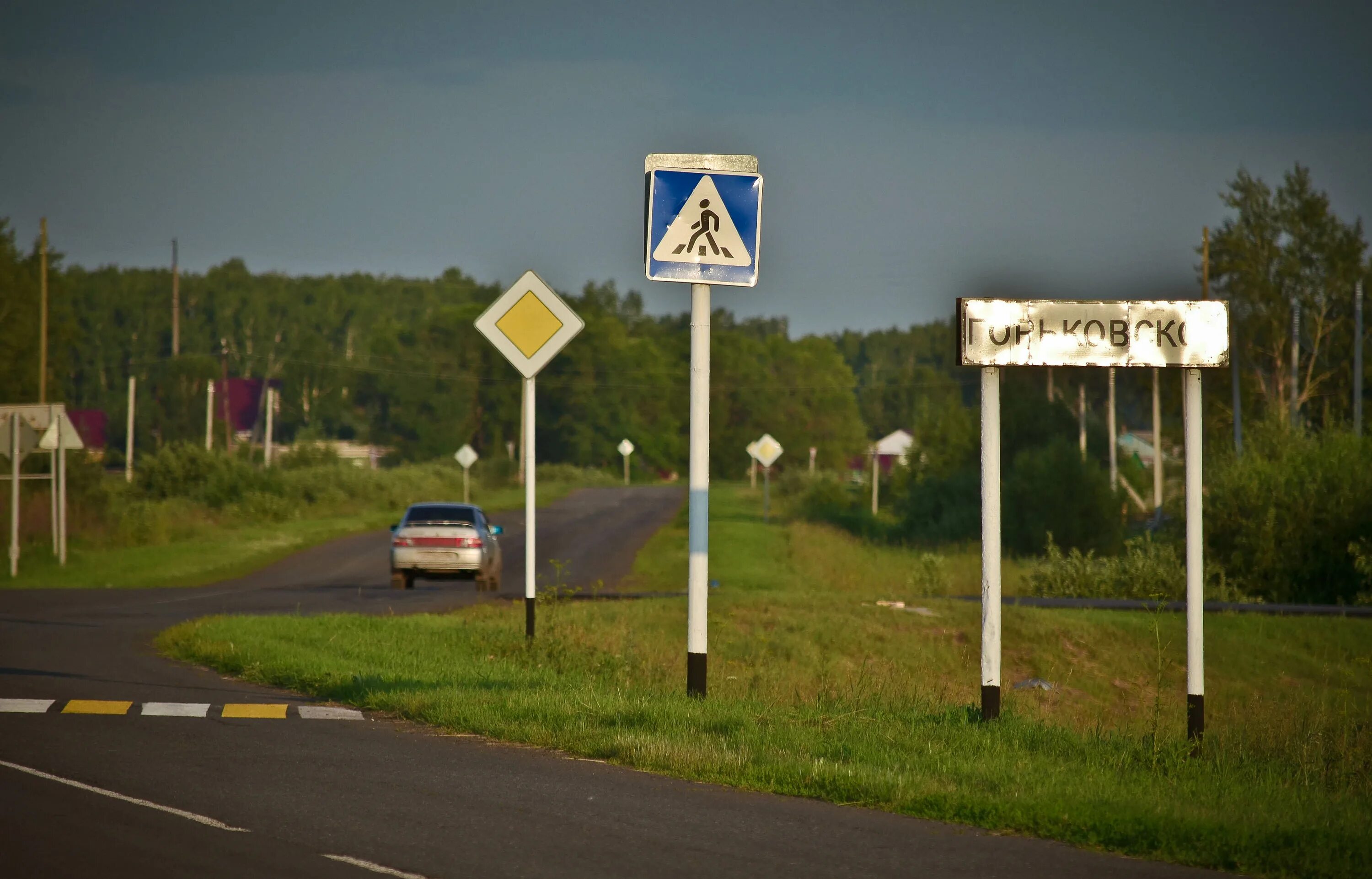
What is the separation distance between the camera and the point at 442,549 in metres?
28.6

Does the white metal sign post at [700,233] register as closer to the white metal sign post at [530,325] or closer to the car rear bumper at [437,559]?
the white metal sign post at [530,325]

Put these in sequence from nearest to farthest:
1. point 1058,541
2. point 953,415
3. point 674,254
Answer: point 674,254 < point 1058,541 < point 953,415

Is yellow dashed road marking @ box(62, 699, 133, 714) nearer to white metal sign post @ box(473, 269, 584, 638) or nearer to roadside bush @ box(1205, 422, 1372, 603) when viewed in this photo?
white metal sign post @ box(473, 269, 584, 638)

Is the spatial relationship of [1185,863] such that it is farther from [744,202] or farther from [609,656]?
[609,656]

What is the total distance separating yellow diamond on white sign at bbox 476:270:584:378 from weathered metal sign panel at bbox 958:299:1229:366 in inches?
193

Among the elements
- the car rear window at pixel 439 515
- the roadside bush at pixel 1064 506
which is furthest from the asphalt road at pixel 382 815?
the roadside bush at pixel 1064 506

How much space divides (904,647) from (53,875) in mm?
17177

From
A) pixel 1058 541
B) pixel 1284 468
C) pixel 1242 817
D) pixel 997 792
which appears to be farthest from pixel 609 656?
pixel 1058 541

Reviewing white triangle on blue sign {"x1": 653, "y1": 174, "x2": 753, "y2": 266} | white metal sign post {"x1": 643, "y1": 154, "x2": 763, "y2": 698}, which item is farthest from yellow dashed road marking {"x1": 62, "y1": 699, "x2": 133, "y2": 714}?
white triangle on blue sign {"x1": 653, "y1": 174, "x2": 753, "y2": 266}

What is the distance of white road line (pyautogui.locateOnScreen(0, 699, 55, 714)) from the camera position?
10914 mm

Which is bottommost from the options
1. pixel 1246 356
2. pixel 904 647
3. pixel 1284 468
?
pixel 904 647

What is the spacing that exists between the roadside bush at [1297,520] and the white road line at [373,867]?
35.8m

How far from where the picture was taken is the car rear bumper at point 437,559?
28547 mm

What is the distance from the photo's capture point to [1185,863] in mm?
6504
